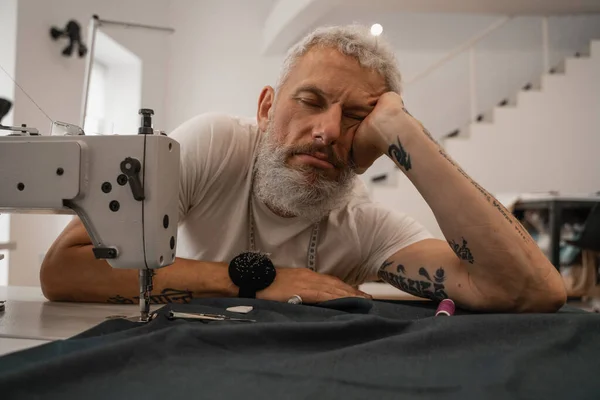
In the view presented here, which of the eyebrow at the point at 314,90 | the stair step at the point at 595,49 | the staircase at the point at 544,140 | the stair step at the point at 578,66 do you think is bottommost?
the eyebrow at the point at 314,90

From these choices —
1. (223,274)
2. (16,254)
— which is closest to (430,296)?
(223,274)

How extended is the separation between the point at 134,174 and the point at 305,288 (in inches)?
18.8

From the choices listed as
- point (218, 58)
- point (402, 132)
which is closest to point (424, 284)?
point (402, 132)

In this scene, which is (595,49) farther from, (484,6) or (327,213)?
(327,213)

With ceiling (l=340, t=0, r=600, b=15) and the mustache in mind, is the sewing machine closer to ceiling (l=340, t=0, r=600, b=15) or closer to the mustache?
the mustache

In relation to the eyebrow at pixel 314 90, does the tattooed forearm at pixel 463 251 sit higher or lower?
lower

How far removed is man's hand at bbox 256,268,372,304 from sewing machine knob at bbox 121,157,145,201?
0.40 m

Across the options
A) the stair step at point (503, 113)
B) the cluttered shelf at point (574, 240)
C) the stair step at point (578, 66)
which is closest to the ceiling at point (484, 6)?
the stair step at point (578, 66)

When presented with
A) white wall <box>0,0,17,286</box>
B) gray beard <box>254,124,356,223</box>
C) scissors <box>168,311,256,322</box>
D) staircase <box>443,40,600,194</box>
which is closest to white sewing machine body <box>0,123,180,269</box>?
scissors <box>168,311,256,322</box>

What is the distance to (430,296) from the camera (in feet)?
4.18

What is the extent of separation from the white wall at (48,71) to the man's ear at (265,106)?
1.79ft

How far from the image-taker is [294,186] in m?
1.31

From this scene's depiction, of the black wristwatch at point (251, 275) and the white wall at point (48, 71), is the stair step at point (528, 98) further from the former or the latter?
the black wristwatch at point (251, 275)

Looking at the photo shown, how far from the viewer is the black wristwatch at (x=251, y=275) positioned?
1.15 metres
